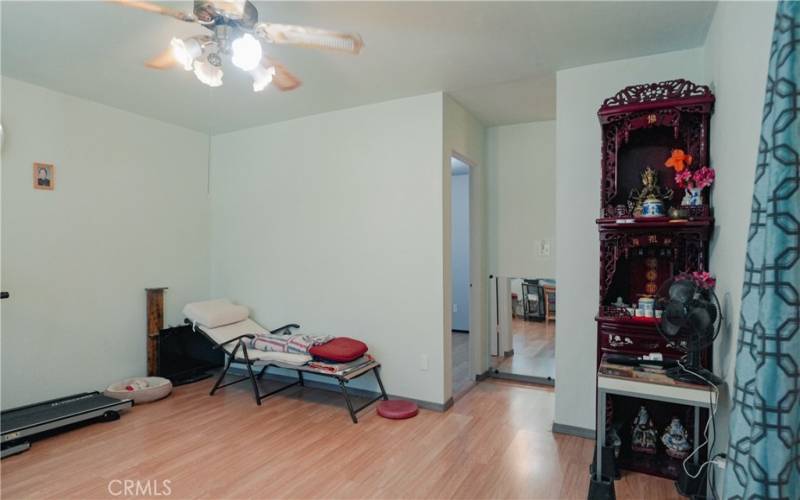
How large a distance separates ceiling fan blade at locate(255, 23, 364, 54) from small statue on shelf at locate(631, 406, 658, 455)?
8.83 ft

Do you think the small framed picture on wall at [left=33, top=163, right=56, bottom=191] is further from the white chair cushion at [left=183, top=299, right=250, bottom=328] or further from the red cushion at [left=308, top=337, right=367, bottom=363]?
the red cushion at [left=308, top=337, right=367, bottom=363]

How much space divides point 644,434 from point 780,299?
75.7 inches

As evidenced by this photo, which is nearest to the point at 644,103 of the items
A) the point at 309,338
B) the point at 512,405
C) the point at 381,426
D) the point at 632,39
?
the point at 632,39

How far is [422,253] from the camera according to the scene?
3717 millimetres

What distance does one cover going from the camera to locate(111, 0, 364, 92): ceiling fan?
77.8 inches

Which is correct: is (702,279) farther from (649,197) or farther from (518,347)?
(518,347)

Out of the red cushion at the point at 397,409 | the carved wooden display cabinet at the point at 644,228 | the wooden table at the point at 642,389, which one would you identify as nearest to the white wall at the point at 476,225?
the red cushion at the point at 397,409

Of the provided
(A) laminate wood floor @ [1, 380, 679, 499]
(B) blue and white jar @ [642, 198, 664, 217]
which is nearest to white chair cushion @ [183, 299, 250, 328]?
(A) laminate wood floor @ [1, 380, 679, 499]

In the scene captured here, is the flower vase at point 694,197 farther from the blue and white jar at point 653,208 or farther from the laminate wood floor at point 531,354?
the laminate wood floor at point 531,354

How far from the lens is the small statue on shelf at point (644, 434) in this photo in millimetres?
2684

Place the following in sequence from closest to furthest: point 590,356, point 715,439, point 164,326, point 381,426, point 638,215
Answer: point 715,439 < point 638,215 < point 590,356 < point 381,426 < point 164,326

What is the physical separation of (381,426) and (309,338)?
1.00m

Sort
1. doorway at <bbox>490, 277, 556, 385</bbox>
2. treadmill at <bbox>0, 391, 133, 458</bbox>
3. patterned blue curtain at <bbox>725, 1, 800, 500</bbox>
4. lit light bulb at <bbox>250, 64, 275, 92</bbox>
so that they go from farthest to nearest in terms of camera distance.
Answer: doorway at <bbox>490, 277, 556, 385</bbox> < treadmill at <bbox>0, 391, 133, 458</bbox> < lit light bulb at <bbox>250, 64, 275, 92</bbox> < patterned blue curtain at <bbox>725, 1, 800, 500</bbox>

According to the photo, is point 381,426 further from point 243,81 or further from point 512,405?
point 243,81
